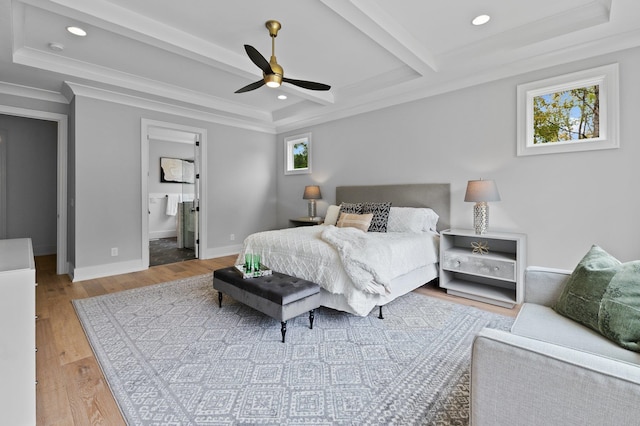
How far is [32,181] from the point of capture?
Result: 18.9 feet

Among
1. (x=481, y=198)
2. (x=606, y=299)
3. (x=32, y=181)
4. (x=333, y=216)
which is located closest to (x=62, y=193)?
(x=32, y=181)

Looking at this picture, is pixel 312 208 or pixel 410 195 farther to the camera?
pixel 312 208

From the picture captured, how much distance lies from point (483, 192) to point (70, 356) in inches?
157

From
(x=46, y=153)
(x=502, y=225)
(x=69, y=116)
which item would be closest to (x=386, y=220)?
(x=502, y=225)

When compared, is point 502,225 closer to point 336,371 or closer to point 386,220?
point 386,220

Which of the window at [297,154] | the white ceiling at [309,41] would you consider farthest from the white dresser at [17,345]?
the window at [297,154]

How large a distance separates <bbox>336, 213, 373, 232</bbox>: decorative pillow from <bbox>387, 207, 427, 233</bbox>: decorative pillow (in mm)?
297

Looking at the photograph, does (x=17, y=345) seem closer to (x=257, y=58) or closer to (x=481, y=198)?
(x=257, y=58)

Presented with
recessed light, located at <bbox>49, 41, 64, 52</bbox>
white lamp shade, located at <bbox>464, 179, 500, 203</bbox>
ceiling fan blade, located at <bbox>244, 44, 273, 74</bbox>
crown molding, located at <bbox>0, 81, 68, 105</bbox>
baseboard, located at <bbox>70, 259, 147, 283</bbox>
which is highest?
recessed light, located at <bbox>49, 41, 64, 52</bbox>

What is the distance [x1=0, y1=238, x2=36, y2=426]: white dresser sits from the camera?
4.50 feet

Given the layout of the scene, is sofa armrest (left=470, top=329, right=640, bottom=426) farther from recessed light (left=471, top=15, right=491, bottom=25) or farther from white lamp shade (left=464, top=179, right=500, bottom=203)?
recessed light (left=471, top=15, right=491, bottom=25)

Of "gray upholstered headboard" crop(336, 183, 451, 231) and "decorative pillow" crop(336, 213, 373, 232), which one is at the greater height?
"gray upholstered headboard" crop(336, 183, 451, 231)

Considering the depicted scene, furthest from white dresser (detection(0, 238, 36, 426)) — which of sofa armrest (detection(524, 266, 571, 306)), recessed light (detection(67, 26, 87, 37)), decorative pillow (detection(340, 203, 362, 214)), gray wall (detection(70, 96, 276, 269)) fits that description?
decorative pillow (detection(340, 203, 362, 214))

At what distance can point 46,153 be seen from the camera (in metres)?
5.84
